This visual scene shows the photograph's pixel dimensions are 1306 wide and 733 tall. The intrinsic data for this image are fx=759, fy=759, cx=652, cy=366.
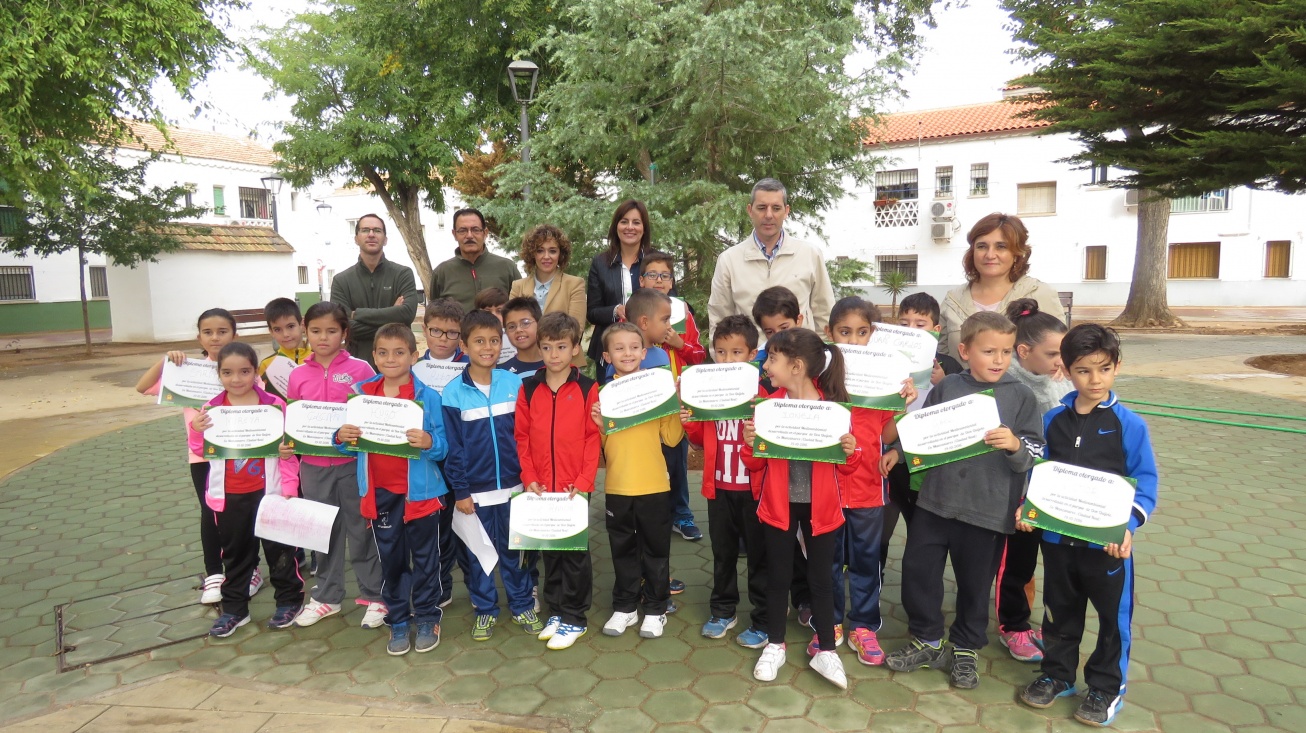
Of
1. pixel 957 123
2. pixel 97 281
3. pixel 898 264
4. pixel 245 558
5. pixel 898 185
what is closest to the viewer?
pixel 245 558

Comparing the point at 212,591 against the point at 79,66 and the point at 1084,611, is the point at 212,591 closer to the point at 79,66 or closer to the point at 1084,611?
the point at 1084,611

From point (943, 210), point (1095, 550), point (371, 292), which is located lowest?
point (1095, 550)

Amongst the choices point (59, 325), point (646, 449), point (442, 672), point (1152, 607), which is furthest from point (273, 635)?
point (59, 325)

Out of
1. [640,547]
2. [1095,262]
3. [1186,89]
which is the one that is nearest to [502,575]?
[640,547]

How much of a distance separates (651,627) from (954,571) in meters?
1.36

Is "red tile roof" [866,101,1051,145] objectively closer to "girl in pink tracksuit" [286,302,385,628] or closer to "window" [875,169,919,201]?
"window" [875,169,919,201]

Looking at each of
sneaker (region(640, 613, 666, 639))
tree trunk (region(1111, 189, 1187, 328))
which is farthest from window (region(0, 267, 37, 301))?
tree trunk (region(1111, 189, 1187, 328))

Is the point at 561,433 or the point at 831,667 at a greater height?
the point at 561,433

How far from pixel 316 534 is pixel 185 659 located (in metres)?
0.80

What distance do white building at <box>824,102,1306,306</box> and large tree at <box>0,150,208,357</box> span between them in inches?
843

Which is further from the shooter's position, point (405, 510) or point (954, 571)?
point (405, 510)

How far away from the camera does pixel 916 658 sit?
3152 millimetres

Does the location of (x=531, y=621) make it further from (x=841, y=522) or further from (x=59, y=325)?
(x=59, y=325)

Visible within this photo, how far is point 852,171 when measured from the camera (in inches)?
283
